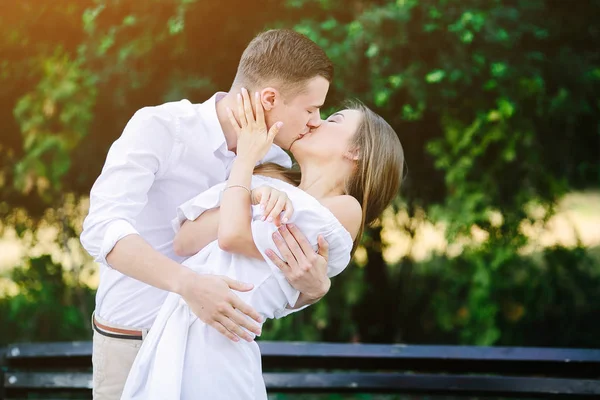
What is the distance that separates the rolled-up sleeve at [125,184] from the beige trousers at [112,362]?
372 mm

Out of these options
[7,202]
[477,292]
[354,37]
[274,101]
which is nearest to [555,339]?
[477,292]

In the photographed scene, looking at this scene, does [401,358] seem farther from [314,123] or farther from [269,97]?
[269,97]

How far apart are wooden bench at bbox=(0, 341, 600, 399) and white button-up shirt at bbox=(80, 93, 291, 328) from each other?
1468mm

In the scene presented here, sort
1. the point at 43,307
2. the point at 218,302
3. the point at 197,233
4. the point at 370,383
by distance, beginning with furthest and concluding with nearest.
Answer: the point at 43,307 < the point at 370,383 < the point at 197,233 < the point at 218,302

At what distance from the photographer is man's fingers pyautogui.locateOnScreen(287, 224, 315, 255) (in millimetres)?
2098

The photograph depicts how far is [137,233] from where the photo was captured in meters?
2.04

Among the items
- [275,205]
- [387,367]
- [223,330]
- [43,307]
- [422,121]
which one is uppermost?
[275,205]

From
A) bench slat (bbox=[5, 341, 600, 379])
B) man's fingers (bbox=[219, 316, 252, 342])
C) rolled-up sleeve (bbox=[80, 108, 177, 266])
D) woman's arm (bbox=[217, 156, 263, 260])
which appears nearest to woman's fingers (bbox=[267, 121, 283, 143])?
woman's arm (bbox=[217, 156, 263, 260])

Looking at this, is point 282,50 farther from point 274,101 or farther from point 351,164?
point 351,164

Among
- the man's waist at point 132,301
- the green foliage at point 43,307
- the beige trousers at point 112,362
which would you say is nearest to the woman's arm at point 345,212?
the man's waist at point 132,301

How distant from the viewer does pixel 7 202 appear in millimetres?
4852

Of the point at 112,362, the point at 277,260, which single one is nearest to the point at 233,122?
the point at 277,260

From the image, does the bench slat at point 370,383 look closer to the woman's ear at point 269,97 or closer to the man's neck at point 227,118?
the man's neck at point 227,118

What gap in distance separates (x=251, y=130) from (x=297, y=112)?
176mm
